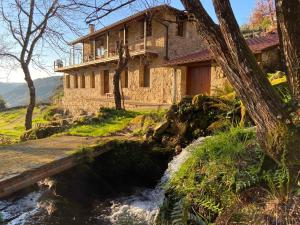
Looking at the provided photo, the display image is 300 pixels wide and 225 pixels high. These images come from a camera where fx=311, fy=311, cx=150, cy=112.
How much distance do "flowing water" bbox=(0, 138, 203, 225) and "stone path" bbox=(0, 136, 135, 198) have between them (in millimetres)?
844

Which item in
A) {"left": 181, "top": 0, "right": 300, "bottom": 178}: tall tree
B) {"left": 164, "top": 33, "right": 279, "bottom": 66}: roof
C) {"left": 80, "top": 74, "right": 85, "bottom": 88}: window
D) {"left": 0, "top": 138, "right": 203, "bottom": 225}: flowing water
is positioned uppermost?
{"left": 164, "top": 33, "right": 279, "bottom": 66}: roof

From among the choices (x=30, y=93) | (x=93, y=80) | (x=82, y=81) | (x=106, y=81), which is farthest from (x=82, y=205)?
(x=82, y=81)

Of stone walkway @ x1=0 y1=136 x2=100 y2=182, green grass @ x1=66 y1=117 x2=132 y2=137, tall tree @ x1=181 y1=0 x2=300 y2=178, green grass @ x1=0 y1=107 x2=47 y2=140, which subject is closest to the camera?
tall tree @ x1=181 y1=0 x2=300 y2=178

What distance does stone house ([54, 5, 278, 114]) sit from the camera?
16.0 meters

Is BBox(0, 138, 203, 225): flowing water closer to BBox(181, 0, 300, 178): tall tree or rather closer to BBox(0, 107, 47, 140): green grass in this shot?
BBox(181, 0, 300, 178): tall tree

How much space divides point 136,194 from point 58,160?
1910 millimetres

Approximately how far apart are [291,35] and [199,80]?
44.0 ft

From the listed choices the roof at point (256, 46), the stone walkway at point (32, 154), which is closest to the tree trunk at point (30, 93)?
the roof at point (256, 46)

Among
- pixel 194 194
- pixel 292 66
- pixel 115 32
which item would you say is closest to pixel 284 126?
pixel 292 66

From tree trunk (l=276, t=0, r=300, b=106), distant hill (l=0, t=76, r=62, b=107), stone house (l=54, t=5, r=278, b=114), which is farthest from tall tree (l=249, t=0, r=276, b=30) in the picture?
distant hill (l=0, t=76, r=62, b=107)

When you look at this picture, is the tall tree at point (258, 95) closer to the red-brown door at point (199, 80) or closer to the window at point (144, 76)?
the red-brown door at point (199, 80)

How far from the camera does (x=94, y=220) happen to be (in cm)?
569

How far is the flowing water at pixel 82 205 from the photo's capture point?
222 inches

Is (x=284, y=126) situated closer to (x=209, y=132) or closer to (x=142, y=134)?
(x=209, y=132)
